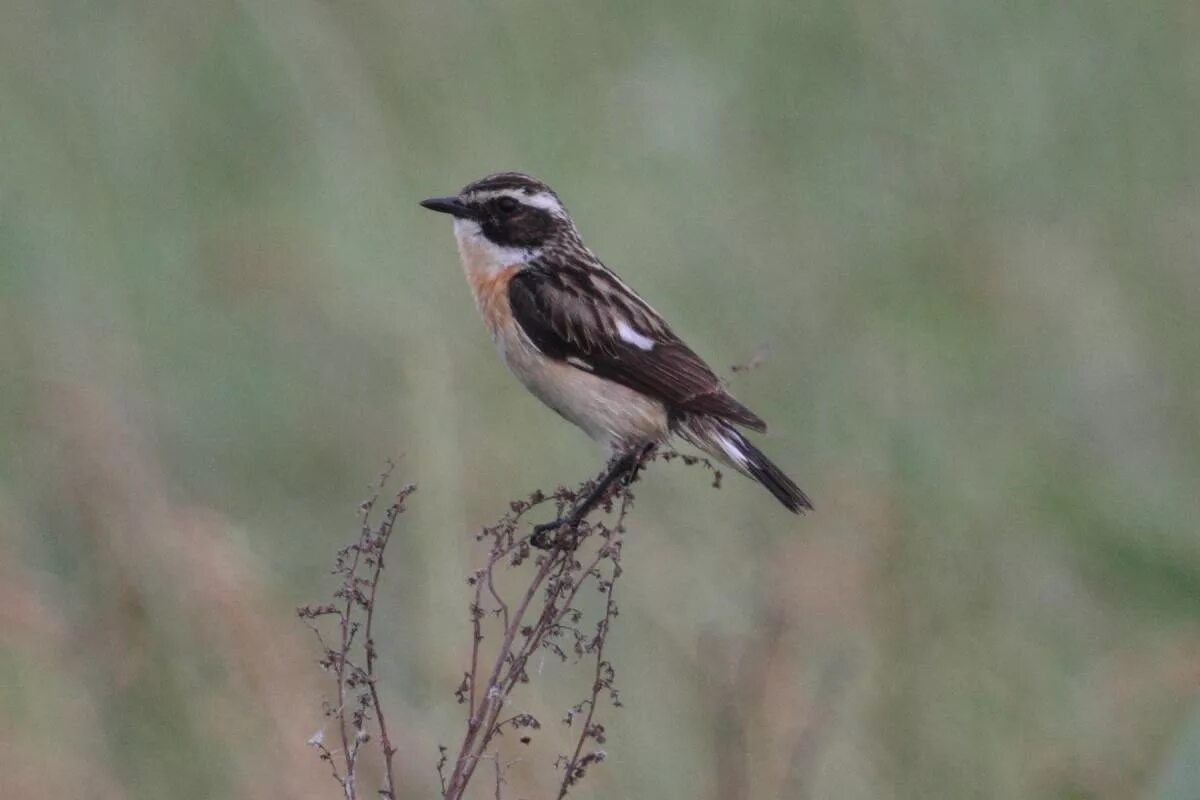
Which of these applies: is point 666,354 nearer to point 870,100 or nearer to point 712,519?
point 712,519

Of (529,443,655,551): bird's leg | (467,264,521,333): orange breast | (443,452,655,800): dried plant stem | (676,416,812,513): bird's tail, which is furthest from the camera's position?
(467,264,521,333): orange breast

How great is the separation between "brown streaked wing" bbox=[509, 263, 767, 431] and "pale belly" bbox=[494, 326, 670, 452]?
3cm

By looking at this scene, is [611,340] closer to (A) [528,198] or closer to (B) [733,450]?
(B) [733,450]

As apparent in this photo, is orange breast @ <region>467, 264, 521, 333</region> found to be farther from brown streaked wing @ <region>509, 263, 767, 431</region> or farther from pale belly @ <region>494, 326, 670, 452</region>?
pale belly @ <region>494, 326, 670, 452</region>

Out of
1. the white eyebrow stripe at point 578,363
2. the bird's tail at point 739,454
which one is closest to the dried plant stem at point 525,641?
the bird's tail at point 739,454

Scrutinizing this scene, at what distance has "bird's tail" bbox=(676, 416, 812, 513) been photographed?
5246 mm

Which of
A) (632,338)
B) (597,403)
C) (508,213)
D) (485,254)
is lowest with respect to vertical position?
(597,403)

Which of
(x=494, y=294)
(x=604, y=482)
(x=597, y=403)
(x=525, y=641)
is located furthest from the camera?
(x=494, y=294)

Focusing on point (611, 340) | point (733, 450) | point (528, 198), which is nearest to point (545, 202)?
point (528, 198)

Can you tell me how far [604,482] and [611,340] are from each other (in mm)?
596

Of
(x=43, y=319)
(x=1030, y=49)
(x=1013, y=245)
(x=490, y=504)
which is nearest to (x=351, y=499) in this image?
(x=490, y=504)

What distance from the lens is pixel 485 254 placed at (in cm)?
600

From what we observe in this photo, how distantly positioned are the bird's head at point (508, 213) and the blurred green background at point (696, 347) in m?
0.44

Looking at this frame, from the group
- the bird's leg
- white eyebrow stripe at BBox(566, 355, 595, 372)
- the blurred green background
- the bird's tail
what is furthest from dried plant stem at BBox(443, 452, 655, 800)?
white eyebrow stripe at BBox(566, 355, 595, 372)
